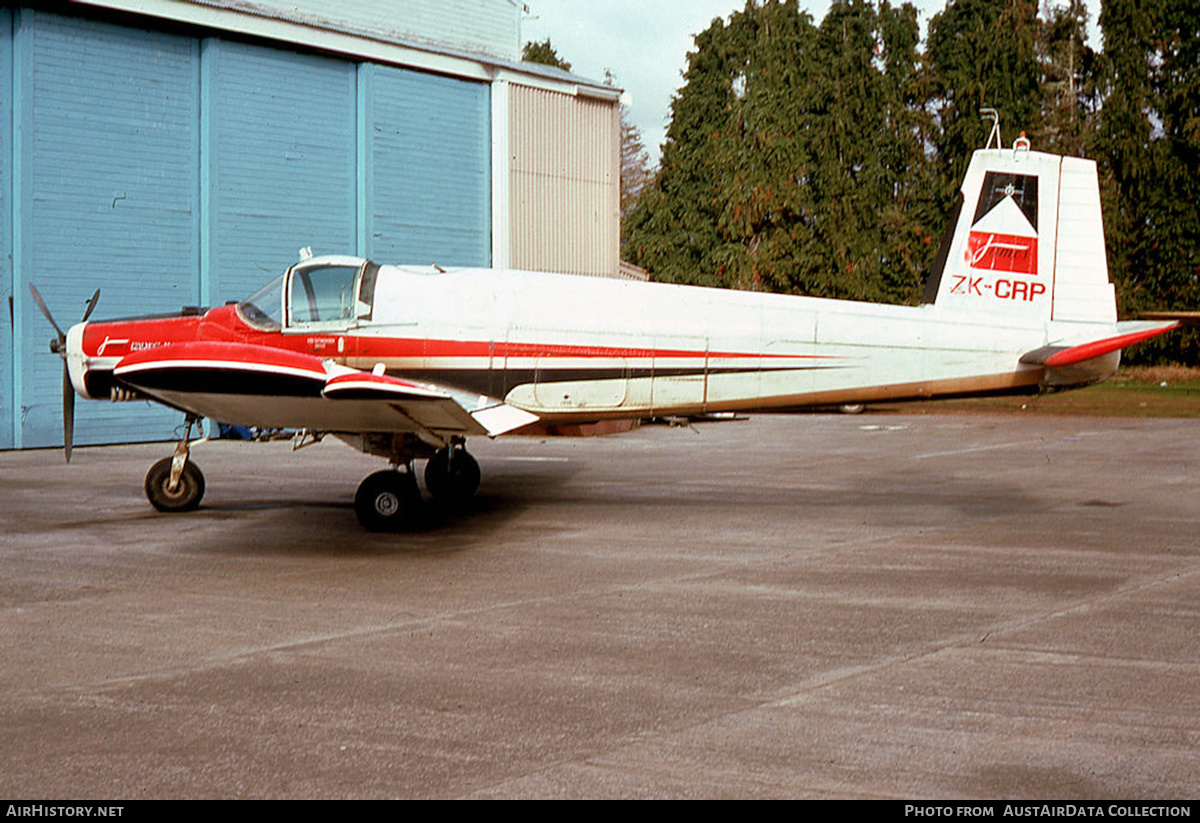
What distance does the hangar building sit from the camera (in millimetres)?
21062

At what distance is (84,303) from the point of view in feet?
70.2

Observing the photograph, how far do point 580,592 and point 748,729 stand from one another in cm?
344

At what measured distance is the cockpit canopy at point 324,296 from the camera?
39.2 ft

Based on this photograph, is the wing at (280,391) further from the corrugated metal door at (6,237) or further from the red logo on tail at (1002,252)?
the corrugated metal door at (6,237)

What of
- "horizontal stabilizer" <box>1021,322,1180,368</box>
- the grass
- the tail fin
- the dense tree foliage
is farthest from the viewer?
the dense tree foliage

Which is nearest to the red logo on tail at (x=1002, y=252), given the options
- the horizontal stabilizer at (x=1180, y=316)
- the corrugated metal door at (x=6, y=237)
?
the horizontal stabilizer at (x=1180, y=316)

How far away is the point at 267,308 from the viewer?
479 inches

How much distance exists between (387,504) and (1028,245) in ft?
22.2

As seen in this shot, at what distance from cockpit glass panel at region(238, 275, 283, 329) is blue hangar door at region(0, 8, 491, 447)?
34.1 ft

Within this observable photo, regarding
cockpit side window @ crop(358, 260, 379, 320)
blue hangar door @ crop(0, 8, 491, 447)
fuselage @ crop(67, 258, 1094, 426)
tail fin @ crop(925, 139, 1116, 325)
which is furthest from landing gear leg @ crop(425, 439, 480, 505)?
blue hangar door @ crop(0, 8, 491, 447)

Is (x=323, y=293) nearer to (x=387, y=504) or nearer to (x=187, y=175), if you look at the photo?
(x=387, y=504)

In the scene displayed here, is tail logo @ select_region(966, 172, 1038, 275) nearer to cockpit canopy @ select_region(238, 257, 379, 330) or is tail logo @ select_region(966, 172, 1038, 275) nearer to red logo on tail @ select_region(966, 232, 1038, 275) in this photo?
red logo on tail @ select_region(966, 232, 1038, 275)

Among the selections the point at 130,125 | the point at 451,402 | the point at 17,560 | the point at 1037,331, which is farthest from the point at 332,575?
the point at 130,125

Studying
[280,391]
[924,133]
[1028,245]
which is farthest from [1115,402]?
[280,391]
